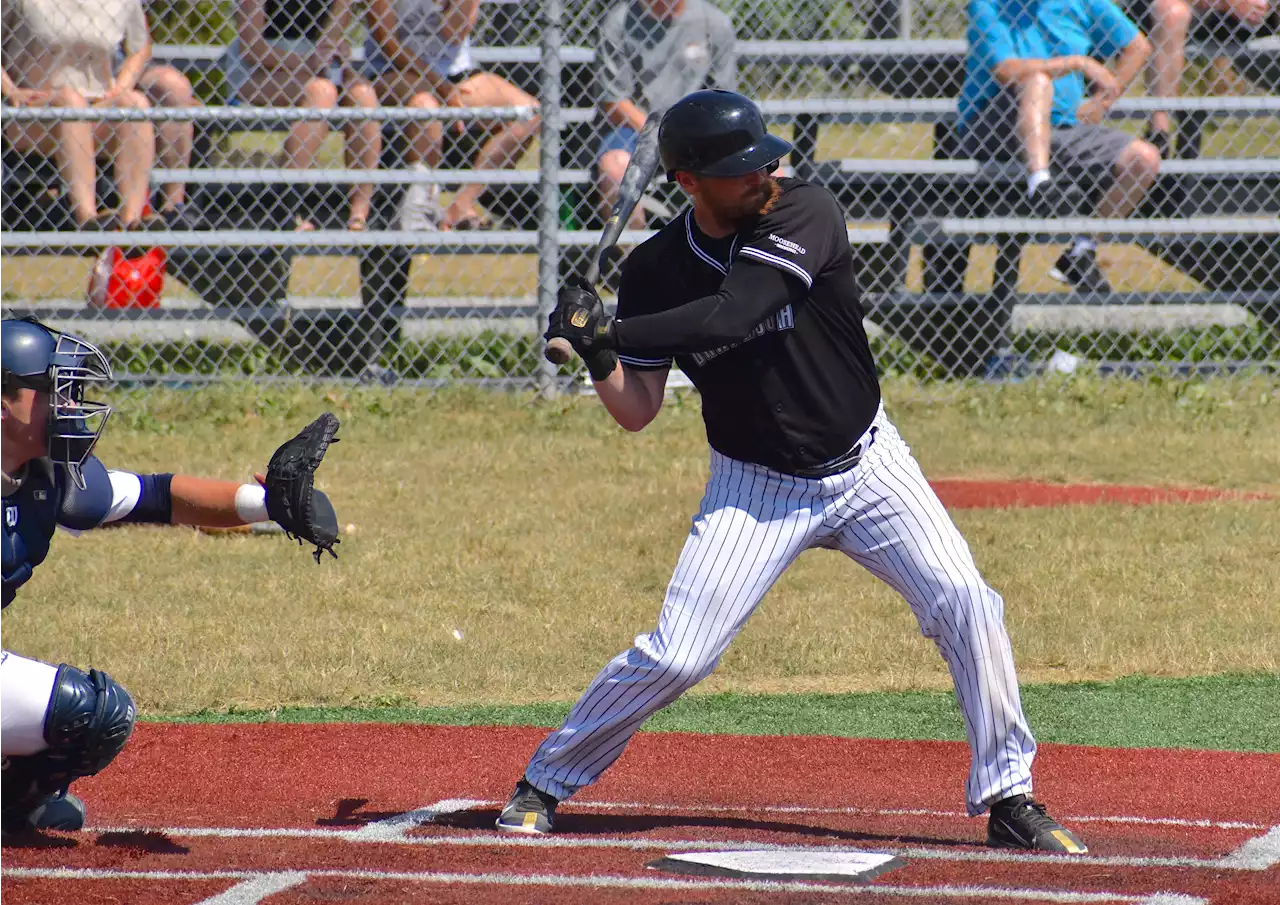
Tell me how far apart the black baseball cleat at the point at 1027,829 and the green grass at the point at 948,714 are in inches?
56.6

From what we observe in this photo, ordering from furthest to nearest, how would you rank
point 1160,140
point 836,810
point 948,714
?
point 1160,140 → point 948,714 → point 836,810

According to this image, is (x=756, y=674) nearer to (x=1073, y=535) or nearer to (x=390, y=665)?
(x=390, y=665)

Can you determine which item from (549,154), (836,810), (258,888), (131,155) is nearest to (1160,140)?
(549,154)

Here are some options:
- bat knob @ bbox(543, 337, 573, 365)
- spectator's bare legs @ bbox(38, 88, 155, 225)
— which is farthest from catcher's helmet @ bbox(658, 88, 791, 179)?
spectator's bare legs @ bbox(38, 88, 155, 225)

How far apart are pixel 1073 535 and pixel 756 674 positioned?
2.23 metres

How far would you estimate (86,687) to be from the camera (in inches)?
158

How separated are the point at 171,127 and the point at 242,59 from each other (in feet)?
1.87

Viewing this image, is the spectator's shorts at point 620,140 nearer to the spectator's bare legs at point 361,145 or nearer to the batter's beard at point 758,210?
the spectator's bare legs at point 361,145

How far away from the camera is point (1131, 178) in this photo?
10.7 meters

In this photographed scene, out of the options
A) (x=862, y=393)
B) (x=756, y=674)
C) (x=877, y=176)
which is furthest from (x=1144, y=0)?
(x=862, y=393)

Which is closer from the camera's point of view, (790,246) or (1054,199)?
(790,246)

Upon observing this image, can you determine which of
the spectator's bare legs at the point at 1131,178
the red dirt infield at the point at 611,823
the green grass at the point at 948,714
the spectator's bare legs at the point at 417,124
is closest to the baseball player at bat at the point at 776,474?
the red dirt infield at the point at 611,823

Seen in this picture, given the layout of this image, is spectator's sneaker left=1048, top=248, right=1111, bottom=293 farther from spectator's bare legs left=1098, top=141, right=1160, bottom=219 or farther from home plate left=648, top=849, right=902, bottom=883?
→ home plate left=648, top=849, right=902, bottom=883

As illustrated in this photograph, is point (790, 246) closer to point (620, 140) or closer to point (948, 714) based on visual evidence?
point (948, 714)
